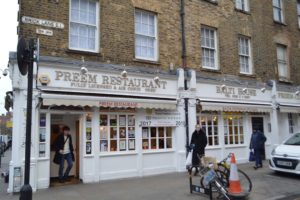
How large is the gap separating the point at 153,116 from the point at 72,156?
341 centimetres

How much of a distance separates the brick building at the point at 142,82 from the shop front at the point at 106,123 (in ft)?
0.11

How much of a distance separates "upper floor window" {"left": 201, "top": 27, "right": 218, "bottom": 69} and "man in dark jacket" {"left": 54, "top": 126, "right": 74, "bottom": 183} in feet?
22.4

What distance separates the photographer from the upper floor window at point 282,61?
671 inches

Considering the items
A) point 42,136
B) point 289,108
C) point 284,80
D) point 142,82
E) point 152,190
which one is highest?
point 284,80

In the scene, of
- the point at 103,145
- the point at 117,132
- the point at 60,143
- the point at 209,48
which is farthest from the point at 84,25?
the point at 209,48

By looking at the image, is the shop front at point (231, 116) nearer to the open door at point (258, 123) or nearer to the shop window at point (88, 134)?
the open door at point (258, 123)

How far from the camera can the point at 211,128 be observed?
13445mm

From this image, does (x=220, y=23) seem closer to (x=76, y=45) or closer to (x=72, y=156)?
(x=76, y=45)

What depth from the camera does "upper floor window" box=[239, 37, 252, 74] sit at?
592 inches

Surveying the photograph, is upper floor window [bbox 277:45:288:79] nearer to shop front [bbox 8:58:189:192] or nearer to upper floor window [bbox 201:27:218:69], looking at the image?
upper floor window [bbox 201:27:218:69]

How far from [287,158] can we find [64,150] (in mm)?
7587

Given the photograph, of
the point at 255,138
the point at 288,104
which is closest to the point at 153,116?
the point at 255,138

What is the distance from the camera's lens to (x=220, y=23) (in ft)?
46.3

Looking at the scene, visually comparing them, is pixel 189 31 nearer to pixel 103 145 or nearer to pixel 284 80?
pixel 103 145
